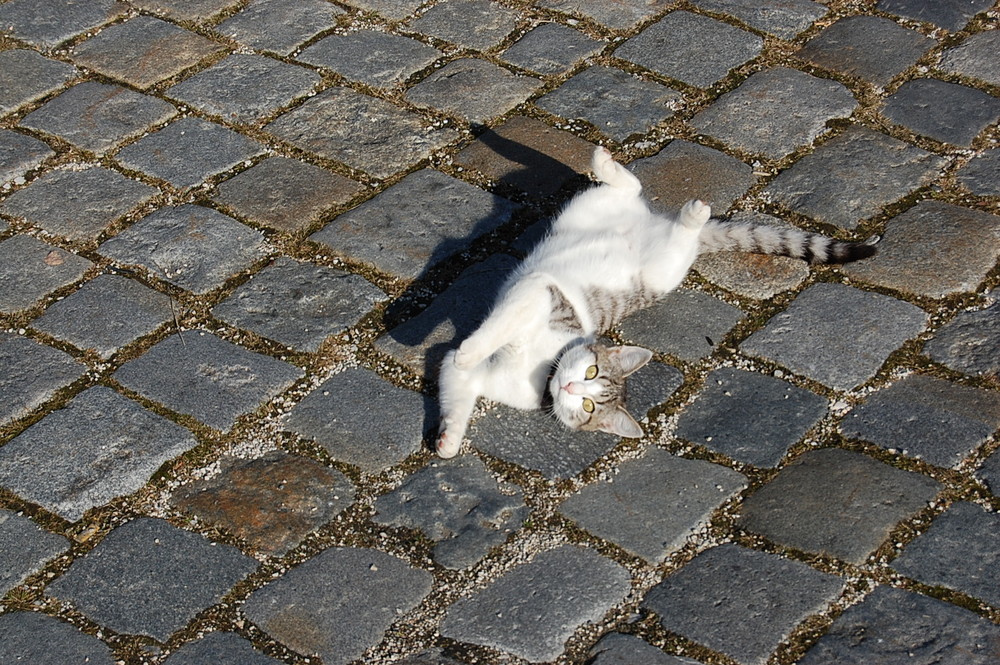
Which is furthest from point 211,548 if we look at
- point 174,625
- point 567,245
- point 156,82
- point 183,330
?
point 156,82

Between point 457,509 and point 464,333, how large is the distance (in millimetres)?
891

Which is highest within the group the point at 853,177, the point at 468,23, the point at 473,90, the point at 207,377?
the point at 468,23

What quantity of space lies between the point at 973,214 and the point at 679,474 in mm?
1977

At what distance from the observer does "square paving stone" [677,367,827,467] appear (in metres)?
3.96

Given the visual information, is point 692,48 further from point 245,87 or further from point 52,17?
point 52,17

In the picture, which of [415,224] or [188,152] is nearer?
[415,224]

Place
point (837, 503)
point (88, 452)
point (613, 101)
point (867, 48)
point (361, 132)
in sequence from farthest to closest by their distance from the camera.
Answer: point (867, 48)
point (613, 101)
point (361, 132)
point (88, 452)
point (837, 503)

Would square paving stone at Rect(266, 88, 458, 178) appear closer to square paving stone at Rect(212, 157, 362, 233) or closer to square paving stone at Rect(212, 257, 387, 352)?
square paving stone at Rect(212, 157, 362, 233)

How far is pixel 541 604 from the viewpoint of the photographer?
345 cm

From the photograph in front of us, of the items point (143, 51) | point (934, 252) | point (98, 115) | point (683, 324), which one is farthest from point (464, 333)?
point (143, 51)

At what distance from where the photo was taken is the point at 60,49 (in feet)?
19.2

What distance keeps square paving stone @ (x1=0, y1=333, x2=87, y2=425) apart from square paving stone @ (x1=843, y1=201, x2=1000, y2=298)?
3109 millimetres

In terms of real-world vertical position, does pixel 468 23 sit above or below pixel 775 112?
above

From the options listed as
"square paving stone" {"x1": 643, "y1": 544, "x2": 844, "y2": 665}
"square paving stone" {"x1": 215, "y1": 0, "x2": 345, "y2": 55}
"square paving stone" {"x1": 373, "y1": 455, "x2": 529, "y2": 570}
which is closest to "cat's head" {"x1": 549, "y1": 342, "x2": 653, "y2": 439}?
"square paving stone" {"x1": 373, "y1": 455, "x2": 529, "y2": 570}
